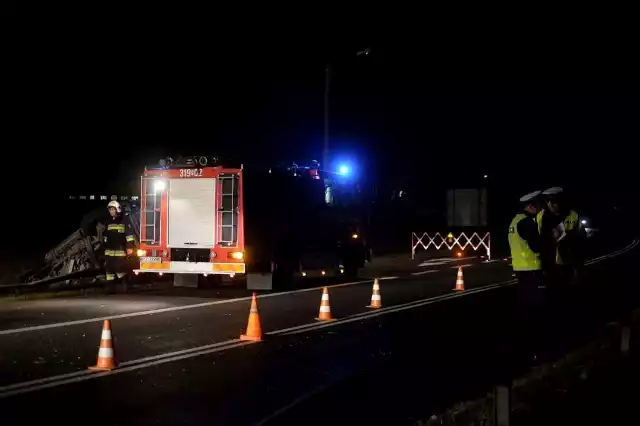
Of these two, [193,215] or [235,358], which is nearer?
[235,358]

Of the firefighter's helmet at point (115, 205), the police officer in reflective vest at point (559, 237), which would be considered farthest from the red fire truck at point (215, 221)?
the police officer in reflective vest at point (559, 237)

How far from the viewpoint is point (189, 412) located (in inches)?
341

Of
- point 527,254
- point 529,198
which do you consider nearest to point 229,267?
point 527,254

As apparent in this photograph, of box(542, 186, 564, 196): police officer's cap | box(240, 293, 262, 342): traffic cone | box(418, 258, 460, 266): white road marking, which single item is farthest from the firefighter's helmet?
box(418, 258, 460, 266): white road marking

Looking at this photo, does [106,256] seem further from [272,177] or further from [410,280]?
[410,280]

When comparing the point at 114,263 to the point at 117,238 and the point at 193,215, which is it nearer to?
the point at 117,238

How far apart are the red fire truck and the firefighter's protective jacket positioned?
502mm

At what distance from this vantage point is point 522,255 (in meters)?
10.9

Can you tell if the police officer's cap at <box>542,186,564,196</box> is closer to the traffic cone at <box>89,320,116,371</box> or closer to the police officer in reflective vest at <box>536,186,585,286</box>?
the police officer in reflective vest at <box>536,186,585,286</box>

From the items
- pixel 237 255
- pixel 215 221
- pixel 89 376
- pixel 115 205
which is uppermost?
pixel 115 205

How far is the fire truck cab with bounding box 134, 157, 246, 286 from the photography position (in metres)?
19.9

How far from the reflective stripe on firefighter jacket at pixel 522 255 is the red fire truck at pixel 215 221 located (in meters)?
9.55

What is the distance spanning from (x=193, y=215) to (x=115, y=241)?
173cm

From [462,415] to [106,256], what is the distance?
45.7 ft
